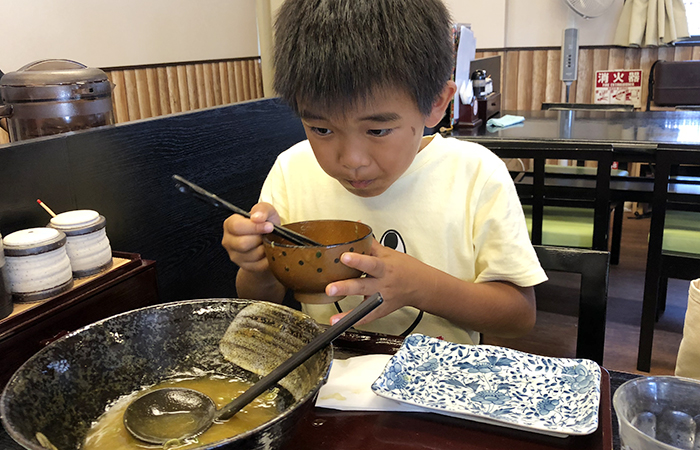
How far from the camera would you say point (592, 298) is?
3.78 feet

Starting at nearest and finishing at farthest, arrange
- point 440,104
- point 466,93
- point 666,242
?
1. point 440,104
2. point 666,242
3. point 466,93

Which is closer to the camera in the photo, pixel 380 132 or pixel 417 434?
pixel 417 434

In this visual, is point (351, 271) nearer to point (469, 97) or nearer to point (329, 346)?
point (329, 346)

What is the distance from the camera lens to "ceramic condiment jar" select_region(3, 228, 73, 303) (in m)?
0.86

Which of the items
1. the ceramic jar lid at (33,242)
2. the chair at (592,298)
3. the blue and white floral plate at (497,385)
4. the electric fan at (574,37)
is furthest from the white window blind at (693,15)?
the ceramic jar lid at (33,242)

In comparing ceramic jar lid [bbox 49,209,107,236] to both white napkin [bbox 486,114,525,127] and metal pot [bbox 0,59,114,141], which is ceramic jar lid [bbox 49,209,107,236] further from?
white napkin [bbox 486,114,525,127]

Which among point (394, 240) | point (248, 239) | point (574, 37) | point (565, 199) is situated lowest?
point (565, 199)

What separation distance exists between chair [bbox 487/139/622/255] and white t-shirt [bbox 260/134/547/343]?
138 centimetres

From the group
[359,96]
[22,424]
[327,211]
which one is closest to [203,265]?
[327,211]

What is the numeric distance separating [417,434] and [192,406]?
28 centimetres

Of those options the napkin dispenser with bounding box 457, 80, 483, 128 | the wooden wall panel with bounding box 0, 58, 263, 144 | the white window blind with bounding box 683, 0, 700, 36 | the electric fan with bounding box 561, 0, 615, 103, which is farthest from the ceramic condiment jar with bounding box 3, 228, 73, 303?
the white window blind with bounding box 683, 0, 700, 36

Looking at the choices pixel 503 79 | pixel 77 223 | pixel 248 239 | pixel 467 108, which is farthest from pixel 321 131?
pixel 503 79

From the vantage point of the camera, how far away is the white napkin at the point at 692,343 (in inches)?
32.6

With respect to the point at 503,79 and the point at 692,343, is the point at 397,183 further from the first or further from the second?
the point at 503,79
